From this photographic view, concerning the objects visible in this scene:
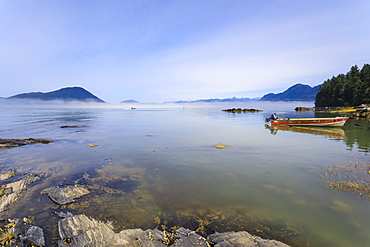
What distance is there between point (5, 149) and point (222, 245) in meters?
25.8

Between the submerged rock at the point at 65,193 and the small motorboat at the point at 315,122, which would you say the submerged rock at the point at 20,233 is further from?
the small motorboat at the point at 315,122

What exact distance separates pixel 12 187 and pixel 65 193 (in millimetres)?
3588

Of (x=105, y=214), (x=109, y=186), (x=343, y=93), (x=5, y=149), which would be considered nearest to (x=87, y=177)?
(x=109, y=186)

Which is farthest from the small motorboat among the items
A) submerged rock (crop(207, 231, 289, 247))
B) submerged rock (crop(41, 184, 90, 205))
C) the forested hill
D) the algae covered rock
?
the forested hill

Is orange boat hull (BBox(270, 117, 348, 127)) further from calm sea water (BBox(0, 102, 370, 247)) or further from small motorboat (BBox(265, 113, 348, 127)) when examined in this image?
calm sea water (BBox(0, 102, 370, 247))

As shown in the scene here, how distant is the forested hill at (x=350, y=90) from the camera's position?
8003cm

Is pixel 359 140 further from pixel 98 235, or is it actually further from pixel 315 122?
pixel 98 235

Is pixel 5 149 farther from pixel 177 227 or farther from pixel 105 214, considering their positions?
pixel 177 227

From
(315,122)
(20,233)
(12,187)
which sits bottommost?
(12,187)

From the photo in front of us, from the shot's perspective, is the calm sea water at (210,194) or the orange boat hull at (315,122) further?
the orange boat hull at (315,122)

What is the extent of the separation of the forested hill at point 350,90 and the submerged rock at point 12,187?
109316mm

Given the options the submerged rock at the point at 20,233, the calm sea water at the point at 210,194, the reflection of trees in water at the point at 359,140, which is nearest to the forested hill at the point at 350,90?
the reflection of trees in water at the point at 359,140

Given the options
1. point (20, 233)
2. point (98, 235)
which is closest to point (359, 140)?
→ point (98, 235)

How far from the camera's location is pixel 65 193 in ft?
30.5
